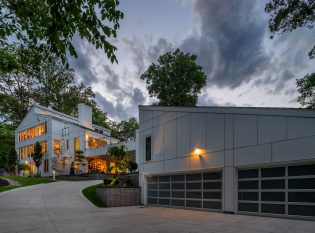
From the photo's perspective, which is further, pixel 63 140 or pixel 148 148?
pixel 63 140

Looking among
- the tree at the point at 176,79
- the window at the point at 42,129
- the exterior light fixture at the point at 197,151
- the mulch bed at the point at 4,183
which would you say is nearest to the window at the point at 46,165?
the window at the point at 42,129

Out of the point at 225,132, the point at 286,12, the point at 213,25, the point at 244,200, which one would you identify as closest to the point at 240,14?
the point at 213,25

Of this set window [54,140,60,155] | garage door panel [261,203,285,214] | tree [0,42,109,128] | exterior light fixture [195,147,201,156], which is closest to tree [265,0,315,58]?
exterior light fixture [195,147,201,156]

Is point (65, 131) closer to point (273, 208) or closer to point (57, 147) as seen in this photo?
point (57, 147)

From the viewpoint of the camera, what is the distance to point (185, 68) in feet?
119

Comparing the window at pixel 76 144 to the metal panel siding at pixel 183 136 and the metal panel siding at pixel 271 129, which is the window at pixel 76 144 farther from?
the metal panel siding at pixel 271 129

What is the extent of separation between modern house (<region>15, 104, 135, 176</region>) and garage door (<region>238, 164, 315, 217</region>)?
23.9 metres

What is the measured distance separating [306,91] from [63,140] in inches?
1168

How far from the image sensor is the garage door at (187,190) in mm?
12695

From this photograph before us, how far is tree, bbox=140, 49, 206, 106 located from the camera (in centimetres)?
3584

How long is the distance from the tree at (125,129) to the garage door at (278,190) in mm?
45515

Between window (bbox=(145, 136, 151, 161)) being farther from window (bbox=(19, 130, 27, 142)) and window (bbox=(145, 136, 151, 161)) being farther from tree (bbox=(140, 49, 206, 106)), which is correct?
window (bbox=(19, 130, 27, 142))

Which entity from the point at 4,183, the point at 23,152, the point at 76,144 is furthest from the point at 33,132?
the point at 4,183

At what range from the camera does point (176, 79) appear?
36188mm
